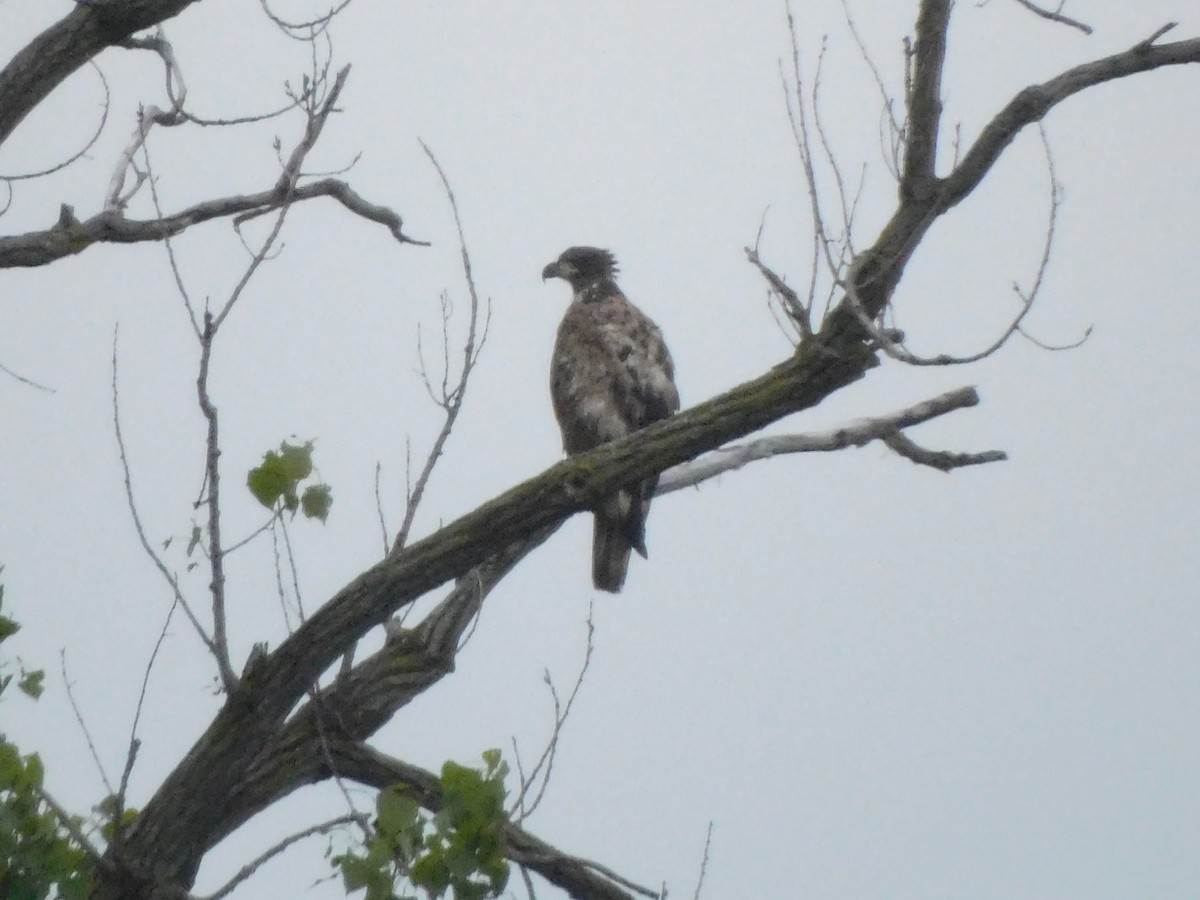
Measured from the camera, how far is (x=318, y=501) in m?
3.81

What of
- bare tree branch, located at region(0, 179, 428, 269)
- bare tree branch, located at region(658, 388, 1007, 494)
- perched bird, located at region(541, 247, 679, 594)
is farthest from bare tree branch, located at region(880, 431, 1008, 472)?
bare tree branch, located at region(0, 179, 428, 269)

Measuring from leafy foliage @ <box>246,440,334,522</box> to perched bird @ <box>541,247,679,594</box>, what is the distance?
85.6 inches

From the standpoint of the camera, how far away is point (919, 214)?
373 centimetres

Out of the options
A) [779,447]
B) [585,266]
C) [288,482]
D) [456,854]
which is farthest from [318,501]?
[585,266]

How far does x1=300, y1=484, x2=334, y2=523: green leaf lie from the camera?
3.80 metres

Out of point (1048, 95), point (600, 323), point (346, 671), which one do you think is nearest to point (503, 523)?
point (346, 671)

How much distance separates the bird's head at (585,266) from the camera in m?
7.62

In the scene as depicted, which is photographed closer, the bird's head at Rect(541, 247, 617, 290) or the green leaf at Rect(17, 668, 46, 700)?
the green leaf at Rect(17, 668, 46, 700)

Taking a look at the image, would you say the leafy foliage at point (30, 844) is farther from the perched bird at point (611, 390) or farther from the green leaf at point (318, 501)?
the perched bird at point (611, 390)

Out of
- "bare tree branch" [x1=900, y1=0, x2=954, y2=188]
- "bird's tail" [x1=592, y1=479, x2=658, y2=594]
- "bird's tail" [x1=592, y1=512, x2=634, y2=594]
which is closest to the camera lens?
"bare tree branch" [x1=900, y1=0, x2=954, y2=188]

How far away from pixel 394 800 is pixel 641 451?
941 millimetres

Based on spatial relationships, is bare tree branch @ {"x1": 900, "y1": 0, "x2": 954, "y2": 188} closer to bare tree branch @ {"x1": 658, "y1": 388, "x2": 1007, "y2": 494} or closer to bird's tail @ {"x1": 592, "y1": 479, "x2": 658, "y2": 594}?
bare tree branch @ {"x1": 658, "y1": 388, "x2": 1007, "y2": 494}

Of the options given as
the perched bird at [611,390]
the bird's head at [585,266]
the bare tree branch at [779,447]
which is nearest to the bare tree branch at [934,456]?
the bare tree branch at [779,447]

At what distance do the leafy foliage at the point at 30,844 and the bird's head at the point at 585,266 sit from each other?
462 centimetres
